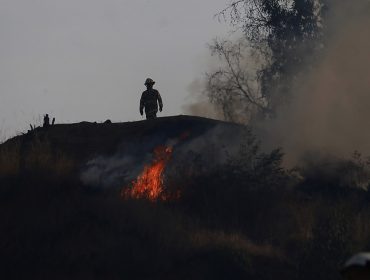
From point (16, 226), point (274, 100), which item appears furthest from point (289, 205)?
point (274, 100)

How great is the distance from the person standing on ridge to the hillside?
163 centimetres

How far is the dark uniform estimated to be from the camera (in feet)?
54.4

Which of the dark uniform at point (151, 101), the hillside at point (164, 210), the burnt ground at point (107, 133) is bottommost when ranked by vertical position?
the hillside at point (164, 210)

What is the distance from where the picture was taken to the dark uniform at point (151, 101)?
1659 centimetres

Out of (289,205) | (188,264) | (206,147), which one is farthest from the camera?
(206,147)

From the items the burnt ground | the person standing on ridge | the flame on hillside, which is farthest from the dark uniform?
the flame on hillside

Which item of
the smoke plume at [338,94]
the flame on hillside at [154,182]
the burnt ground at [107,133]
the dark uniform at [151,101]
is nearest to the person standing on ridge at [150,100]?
the dark uniform at [151,101]

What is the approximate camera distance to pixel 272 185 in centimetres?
1218

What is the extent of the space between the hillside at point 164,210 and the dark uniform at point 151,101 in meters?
1.62

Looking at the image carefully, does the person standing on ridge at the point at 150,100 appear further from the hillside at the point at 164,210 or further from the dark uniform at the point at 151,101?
the hillside at the point at 164,210

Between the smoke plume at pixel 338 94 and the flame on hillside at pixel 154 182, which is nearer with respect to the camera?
the flame on hillside at pixel 154 182

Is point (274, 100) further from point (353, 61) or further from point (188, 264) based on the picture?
point (188, 264)

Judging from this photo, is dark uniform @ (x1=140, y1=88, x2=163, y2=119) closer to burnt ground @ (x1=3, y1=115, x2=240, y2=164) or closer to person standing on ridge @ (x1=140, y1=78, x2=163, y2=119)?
A: person standing on ridge @ (x1=140, y1=78, x2=163, y2=119)

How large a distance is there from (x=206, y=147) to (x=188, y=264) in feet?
19.0
